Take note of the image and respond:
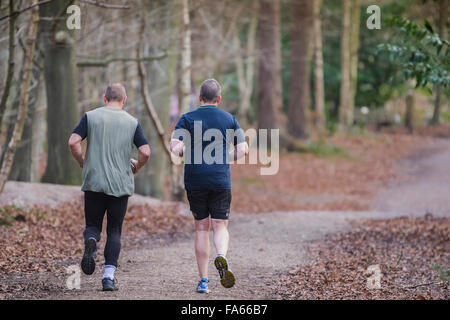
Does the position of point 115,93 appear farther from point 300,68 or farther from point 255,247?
point 300,68

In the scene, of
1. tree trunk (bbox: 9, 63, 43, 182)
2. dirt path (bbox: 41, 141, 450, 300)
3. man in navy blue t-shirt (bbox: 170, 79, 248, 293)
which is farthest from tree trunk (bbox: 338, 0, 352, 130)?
man in navy blue t-shirt (bbox: 170, 79, 248, 293)

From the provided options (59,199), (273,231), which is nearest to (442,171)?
(273,231)

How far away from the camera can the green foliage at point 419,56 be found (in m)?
8.88

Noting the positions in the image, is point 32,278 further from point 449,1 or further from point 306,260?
point 449,1

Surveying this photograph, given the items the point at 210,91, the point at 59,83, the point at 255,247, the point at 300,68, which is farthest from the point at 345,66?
the point at 210,91

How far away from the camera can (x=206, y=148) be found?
5871 millimetres

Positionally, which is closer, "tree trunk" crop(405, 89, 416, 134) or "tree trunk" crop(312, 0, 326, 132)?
Result: "tree trunk" crop(312, 0, 326, 132)

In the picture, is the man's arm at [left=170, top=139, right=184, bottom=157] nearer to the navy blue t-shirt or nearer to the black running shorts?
the navy blue t-shirt

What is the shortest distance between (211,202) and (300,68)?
24351 millimetres

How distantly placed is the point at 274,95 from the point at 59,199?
16291mm

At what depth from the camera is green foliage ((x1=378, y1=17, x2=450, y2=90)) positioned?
350 inches

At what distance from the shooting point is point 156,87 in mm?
16516

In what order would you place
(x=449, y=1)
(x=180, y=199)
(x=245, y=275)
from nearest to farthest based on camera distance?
(x=245, y=275), (x=180, y=199), (x=449, y=1)

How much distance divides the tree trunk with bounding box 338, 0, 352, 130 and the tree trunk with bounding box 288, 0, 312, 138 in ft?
8.07
